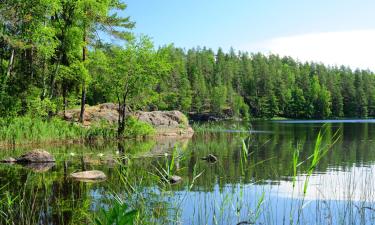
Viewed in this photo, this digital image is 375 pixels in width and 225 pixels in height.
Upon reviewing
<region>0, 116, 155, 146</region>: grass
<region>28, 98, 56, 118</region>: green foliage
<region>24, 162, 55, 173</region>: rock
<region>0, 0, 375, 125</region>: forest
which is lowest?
<region>24, 162, 55, 173</region>: rock

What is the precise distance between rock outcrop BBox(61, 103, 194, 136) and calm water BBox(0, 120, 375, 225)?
12048 millimetres

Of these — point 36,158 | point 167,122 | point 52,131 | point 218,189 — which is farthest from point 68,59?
point 218,189

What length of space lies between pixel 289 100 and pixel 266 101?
699 cm

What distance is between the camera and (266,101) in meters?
118

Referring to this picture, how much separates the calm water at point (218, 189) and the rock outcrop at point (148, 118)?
39.5 feet

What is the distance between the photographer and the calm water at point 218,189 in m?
8.23

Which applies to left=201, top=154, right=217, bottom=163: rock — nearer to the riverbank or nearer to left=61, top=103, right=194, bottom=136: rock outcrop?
the riverbank

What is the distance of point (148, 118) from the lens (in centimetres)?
4309

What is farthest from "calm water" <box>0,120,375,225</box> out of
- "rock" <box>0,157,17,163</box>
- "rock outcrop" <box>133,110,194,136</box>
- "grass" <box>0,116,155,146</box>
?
"rock outcrop" <box>133,110,194,136</box>

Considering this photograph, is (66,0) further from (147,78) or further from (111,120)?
(111,120)

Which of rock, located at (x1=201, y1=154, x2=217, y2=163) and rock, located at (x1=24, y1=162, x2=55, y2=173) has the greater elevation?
rock, located at (x1=201, y1=154, x2=217, y2=163)

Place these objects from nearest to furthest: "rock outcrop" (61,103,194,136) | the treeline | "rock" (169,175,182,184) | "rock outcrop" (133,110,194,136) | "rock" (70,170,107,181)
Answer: "rock" (169,175,182,184), "rock" (70,170,107,181), "rock outcrop" (61,103,194,136), "rock outcrop" (133,110,194,136), the treeline

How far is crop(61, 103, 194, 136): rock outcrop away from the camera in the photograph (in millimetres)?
38778

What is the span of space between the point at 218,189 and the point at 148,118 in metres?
29.5
